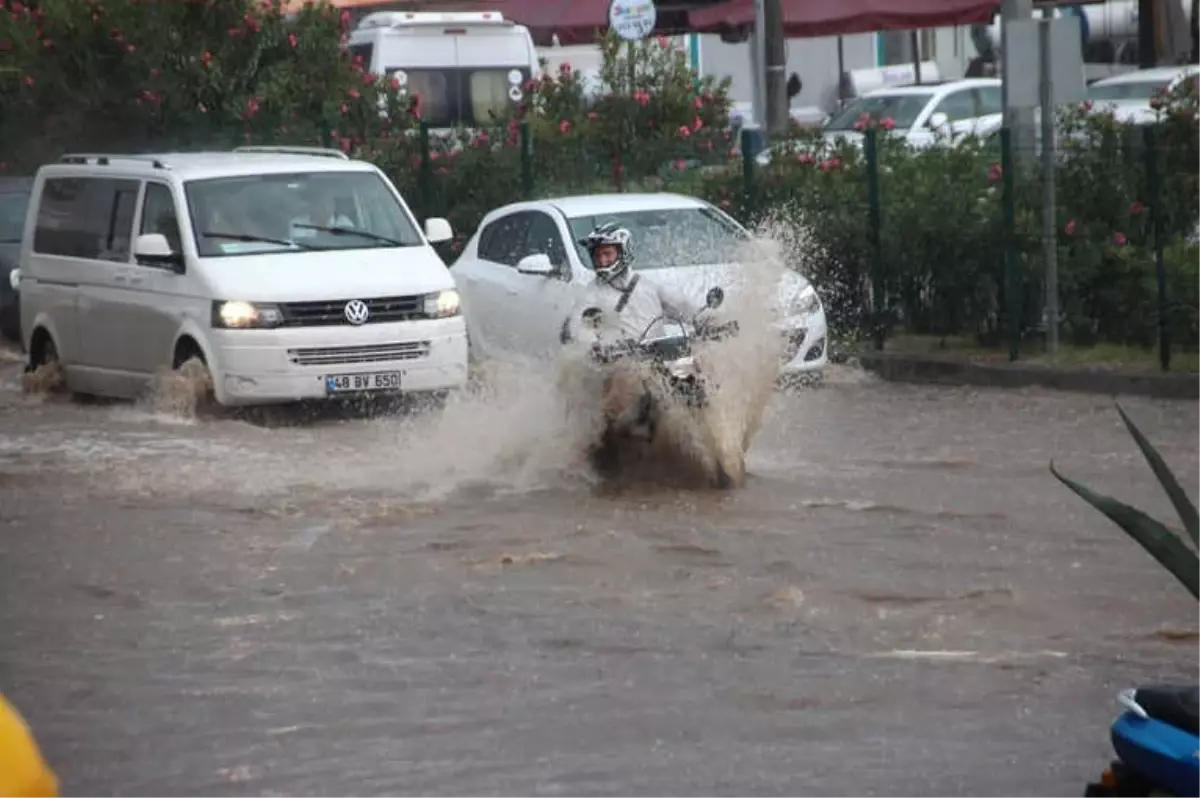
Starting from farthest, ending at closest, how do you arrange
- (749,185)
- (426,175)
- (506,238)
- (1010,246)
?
(426,175) → (749,185) → (506,238) → (1010,246)

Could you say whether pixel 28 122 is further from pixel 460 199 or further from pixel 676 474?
pixel 676 474

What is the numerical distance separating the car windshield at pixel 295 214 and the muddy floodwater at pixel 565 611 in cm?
147

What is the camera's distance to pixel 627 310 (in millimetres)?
13445

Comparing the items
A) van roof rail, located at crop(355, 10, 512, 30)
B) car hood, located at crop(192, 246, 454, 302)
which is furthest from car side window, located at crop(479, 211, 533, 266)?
van roof rail, located at crop(355, 10, 512, 30)

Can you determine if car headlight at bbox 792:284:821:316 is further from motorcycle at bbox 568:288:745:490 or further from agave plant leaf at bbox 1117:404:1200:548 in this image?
agave plant leaf at bbox 1117:404:1200:548

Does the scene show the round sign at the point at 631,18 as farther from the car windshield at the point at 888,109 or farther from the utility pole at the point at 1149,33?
the utility pole at the point at 1149,33

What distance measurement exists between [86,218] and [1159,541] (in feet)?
43.7

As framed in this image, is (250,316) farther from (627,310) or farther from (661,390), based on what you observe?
(661,390)

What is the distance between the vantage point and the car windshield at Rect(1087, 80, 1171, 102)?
3071 centimetres

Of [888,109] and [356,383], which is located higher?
[888,109]

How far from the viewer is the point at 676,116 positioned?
24844 millimetres

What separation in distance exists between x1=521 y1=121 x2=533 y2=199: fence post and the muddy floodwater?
733cm

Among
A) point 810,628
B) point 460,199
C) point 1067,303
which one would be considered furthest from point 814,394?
point 810,628

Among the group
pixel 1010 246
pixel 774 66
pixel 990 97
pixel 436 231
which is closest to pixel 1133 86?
pixel 990 97
